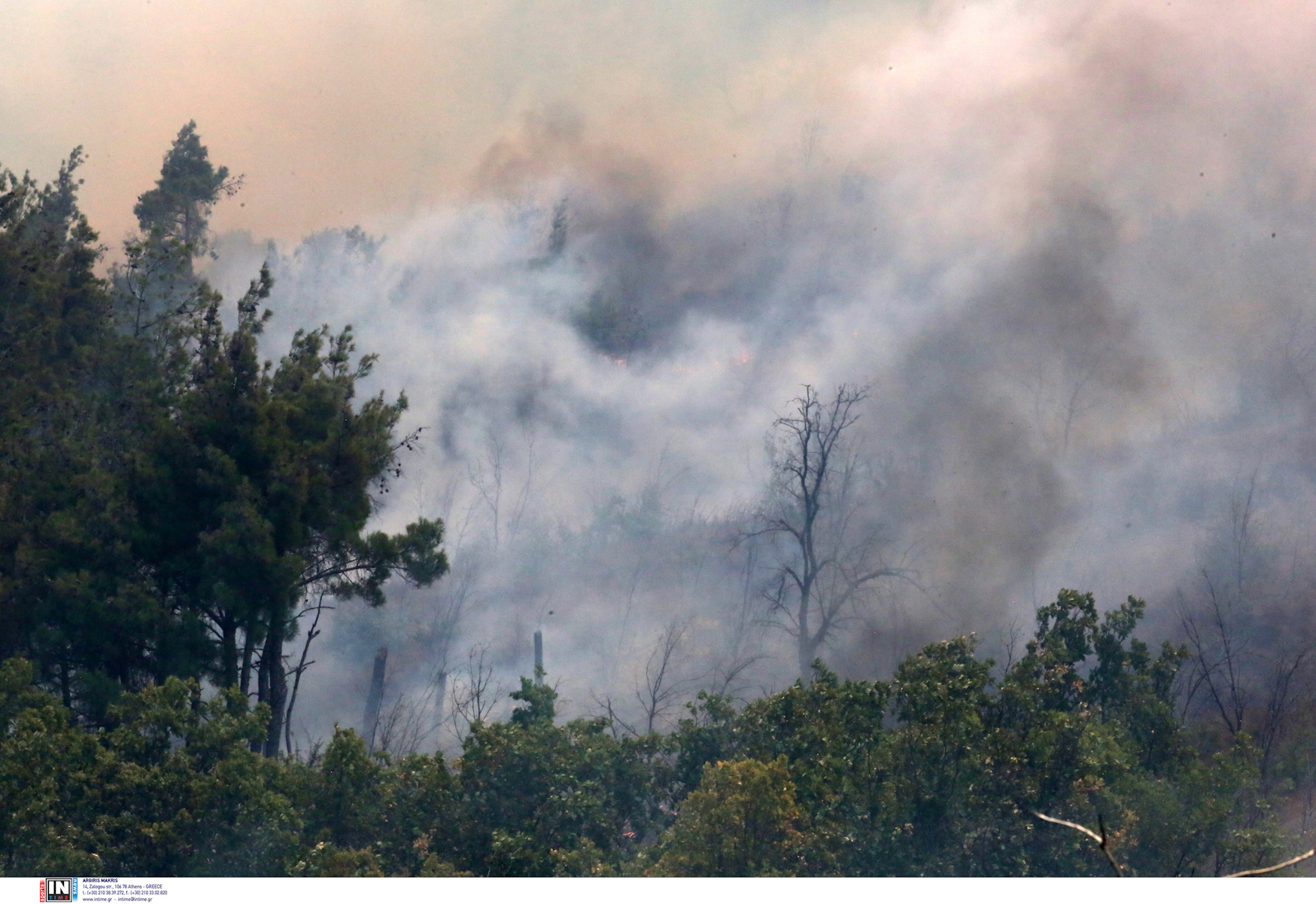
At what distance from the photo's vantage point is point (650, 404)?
27.9 feet

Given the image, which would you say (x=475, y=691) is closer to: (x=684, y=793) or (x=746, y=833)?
(x=684, y=793)

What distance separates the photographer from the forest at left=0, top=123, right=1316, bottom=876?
585 cm

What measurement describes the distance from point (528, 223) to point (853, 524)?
3635 millimetres

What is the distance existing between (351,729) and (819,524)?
374 centimetres

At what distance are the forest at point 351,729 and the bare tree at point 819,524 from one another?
882 mm

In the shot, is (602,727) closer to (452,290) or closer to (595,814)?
(595,814)

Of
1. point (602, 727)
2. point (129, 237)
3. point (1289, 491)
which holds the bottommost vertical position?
point (602, 727)

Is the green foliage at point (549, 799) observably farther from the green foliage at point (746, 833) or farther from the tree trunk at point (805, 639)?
the tree trunk at point (805, 639)

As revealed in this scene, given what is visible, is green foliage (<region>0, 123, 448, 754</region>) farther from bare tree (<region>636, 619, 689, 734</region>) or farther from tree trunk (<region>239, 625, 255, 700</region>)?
bare tree (<region>636, 619, 689, 734</region>)

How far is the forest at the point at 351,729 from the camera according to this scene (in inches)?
230

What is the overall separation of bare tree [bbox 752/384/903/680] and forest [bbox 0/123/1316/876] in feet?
2.89

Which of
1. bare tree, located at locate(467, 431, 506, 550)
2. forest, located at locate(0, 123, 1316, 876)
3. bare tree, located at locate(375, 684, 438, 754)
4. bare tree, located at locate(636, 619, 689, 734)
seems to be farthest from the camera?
bare tree, located at locate(467, 431, 506, 550)

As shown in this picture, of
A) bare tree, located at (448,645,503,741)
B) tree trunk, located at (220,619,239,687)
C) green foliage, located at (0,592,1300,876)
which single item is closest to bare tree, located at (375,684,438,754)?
bare tree, located at (448,645,503,741)
